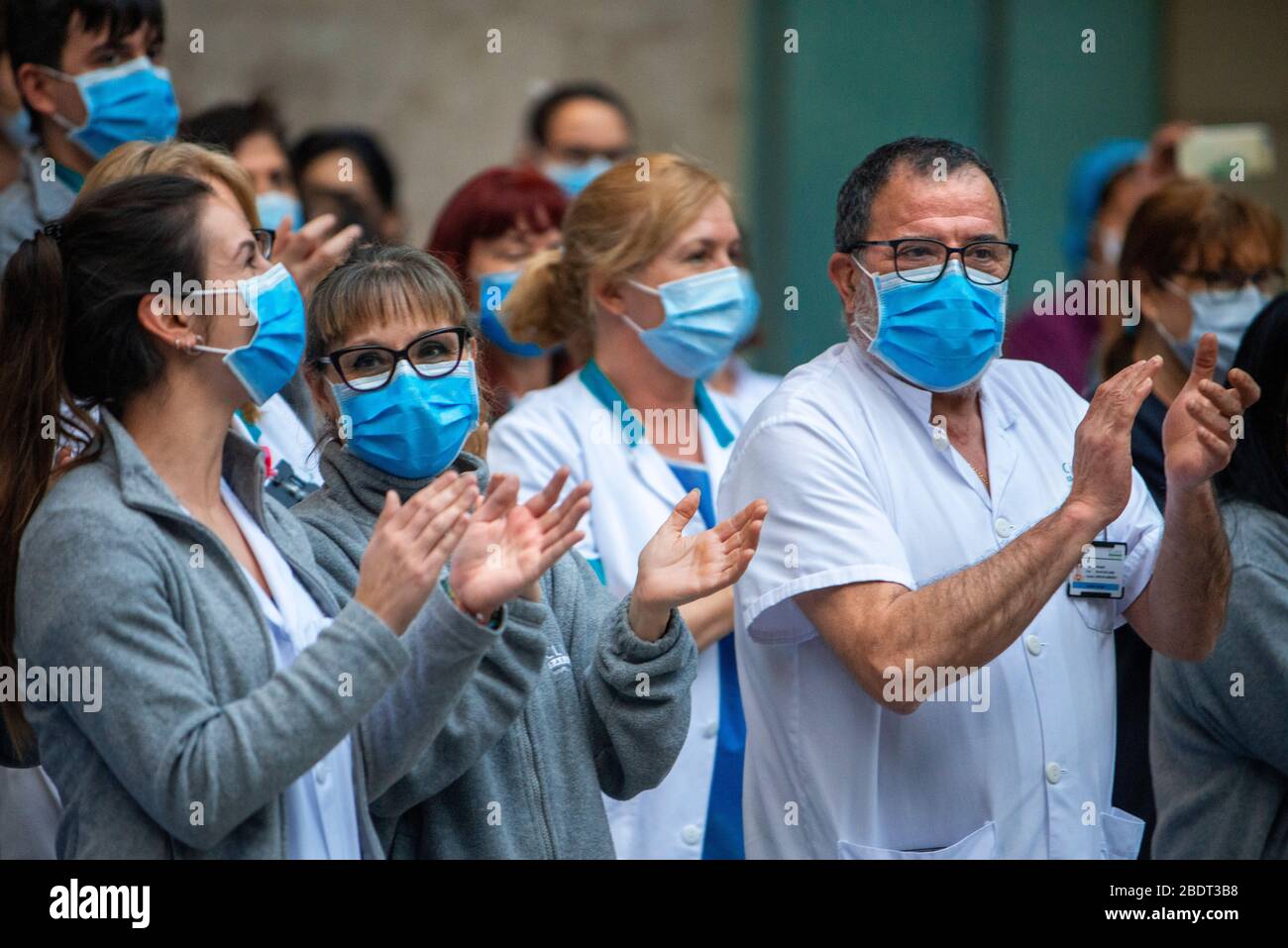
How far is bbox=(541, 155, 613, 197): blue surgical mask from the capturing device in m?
5.86

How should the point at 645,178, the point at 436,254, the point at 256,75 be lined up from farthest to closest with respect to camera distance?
the point at 256,75 < the point at 645,178 < the point at 436,254

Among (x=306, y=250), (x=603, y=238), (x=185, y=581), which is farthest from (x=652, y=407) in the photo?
(x=185, y=581)

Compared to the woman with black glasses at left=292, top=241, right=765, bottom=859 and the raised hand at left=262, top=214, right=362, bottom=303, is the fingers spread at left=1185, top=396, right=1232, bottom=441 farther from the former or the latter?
the raised hand at left=262, top=214, right=362, bottom=303

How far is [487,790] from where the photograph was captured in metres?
2.77

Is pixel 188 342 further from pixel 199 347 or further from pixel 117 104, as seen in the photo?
pixel 117 104

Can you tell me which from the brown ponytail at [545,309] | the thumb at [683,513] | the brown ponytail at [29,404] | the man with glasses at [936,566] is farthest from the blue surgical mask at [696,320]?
the brown ponytail at [29,404]

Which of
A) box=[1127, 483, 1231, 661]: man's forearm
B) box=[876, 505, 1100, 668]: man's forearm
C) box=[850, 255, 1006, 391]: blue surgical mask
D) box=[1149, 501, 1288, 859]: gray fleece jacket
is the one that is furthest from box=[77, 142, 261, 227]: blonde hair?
box=[1149, 501, 1288, 859]: gray fleece jacket

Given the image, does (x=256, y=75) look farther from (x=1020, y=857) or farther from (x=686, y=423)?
(x=1020, y=857)

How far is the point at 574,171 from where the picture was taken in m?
5.96

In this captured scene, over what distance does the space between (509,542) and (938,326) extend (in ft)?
3.12

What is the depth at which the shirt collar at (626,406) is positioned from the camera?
13.1 feet

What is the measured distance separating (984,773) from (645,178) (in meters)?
1.79
